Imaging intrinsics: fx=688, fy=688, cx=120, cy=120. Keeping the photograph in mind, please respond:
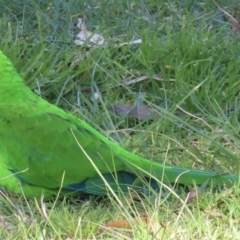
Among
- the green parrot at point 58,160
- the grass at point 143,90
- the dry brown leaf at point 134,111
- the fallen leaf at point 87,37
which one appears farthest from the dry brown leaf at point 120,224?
the fallen leaf at point 87,37

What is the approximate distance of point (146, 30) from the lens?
353cm

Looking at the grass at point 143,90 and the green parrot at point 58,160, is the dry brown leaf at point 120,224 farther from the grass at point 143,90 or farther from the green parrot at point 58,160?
the green parrot at point 58,160

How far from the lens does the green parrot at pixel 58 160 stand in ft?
7.57

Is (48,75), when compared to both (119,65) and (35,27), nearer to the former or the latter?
(119,65)

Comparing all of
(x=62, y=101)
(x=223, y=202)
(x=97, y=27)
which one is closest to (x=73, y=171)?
(x=223, y=202)

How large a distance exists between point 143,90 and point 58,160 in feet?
3.20

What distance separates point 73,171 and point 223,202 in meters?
0.52

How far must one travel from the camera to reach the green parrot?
231 cm

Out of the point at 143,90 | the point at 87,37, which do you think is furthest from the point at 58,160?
the point at 87,37

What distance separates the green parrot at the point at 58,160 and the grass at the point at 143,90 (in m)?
0.07

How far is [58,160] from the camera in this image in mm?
2369

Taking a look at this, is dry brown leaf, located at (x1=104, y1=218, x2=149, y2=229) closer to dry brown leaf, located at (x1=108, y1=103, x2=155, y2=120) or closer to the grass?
the grass

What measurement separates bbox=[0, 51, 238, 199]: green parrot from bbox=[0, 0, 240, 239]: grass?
68 mm

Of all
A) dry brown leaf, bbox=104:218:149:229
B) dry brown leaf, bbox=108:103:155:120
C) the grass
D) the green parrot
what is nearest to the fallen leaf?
the grass
